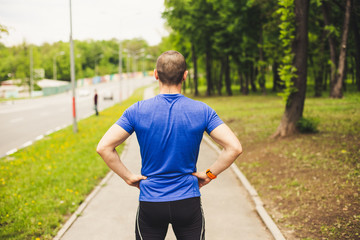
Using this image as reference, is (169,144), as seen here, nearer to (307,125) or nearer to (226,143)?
(226,143)

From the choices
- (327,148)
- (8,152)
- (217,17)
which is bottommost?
(8,152)

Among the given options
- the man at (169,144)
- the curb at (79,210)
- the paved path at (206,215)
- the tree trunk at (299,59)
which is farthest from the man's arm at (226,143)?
the tree trunk at (299,59)

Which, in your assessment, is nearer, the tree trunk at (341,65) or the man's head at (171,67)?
the man's head at (171,67)

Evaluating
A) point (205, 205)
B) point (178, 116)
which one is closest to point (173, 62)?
point (178, 116)

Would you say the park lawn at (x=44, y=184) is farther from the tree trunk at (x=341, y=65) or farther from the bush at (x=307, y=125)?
the tree trunk at (x=341, y=65)

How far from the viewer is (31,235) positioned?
481 centimetres

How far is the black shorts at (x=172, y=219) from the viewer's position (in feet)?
7.26

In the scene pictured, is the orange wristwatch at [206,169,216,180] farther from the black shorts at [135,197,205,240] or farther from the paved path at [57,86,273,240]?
the paved path at [57,86,273,240]

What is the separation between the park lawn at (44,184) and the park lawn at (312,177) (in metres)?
3.63

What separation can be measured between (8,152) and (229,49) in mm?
25301

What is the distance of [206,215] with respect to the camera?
5578mm

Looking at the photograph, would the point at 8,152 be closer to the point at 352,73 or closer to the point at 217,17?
the point at 217,17

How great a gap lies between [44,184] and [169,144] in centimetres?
613

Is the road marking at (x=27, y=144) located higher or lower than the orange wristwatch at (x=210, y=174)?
lower
